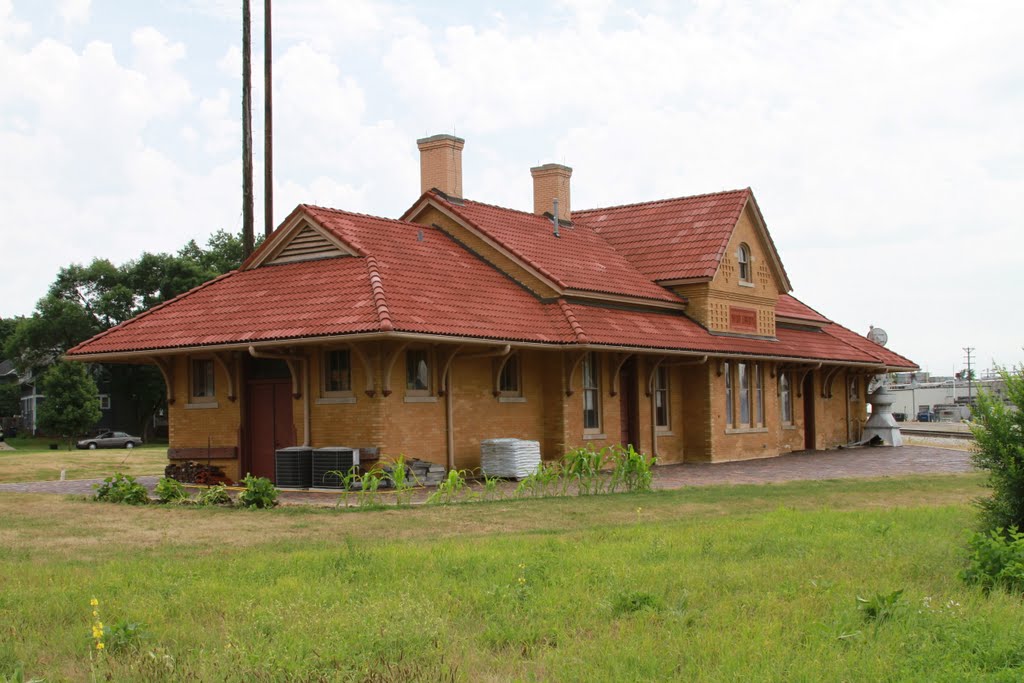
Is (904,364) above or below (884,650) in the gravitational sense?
above

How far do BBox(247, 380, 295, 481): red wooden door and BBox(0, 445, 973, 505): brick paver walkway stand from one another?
2.05 meters

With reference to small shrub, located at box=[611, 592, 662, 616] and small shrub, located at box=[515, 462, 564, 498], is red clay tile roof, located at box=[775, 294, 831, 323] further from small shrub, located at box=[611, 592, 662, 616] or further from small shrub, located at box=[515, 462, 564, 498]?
small shrub, located at box=[611, 592, 662, 616]

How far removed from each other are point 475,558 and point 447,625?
2.56m

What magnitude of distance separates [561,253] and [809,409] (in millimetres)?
Answer: 11842

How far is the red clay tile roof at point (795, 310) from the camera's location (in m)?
34.6

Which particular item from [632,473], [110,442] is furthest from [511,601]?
[110,442]

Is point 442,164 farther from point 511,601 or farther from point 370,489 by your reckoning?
point 511,601

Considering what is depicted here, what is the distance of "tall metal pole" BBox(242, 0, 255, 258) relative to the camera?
2794 centimetres

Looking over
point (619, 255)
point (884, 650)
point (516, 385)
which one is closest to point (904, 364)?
point (619, 255)

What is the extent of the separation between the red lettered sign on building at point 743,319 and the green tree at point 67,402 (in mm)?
44125

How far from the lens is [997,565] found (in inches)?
360

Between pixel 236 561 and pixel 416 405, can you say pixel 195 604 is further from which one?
pixel 416 405

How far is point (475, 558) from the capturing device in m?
10.6

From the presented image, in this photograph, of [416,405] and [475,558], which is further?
[416,405]
